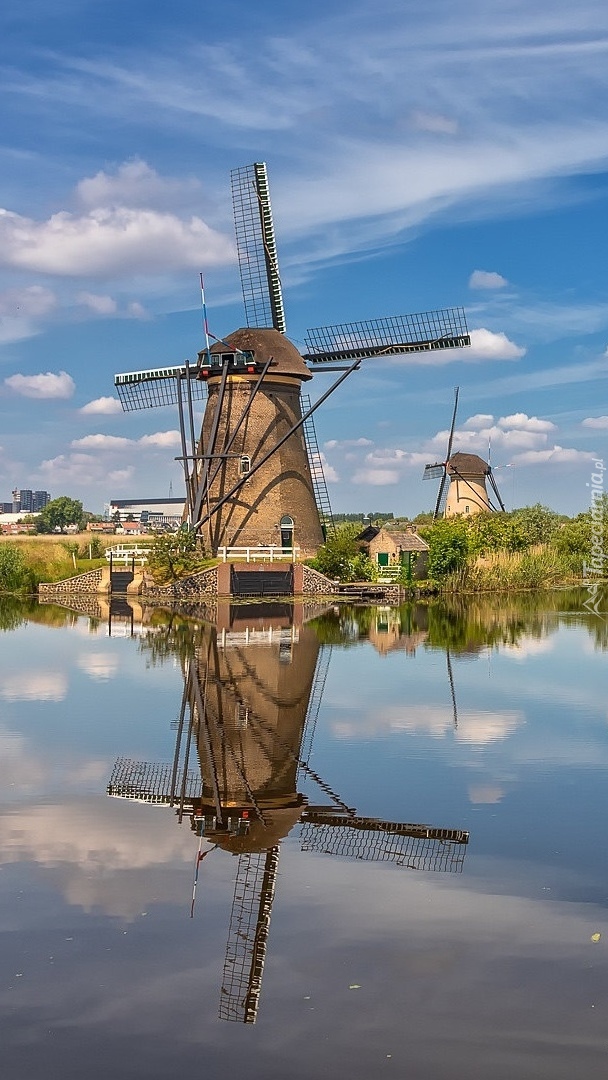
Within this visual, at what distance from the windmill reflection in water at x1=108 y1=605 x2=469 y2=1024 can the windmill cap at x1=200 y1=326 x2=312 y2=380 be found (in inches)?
1061

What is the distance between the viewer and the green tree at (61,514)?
122938mm

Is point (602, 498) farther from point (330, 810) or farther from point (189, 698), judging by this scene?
point (330, 810)

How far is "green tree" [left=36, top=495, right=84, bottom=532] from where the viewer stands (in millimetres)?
122938

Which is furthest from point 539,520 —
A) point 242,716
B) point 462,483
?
point 242,716

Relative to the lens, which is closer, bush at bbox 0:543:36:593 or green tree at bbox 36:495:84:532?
bush at bbox 0:543:36:593

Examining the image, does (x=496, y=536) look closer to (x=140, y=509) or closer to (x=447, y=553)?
(x=447, y=553)

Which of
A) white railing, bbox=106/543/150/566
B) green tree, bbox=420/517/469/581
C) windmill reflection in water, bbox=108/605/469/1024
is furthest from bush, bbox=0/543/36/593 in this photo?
windmill reflection in water, bbox=108/605/469/1024

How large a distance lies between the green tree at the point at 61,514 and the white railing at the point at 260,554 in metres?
80.7

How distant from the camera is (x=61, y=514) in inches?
4857

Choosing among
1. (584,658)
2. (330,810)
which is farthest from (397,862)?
(584,658)

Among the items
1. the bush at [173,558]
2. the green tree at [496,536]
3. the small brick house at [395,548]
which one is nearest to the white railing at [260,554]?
the bush at [173,558]

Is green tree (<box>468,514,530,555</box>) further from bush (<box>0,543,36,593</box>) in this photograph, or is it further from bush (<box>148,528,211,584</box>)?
bush (<box>0,543,36,593</box>)

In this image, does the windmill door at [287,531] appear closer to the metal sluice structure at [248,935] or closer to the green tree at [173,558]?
the green tree at [173,558]

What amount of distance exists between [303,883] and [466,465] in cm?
6445
